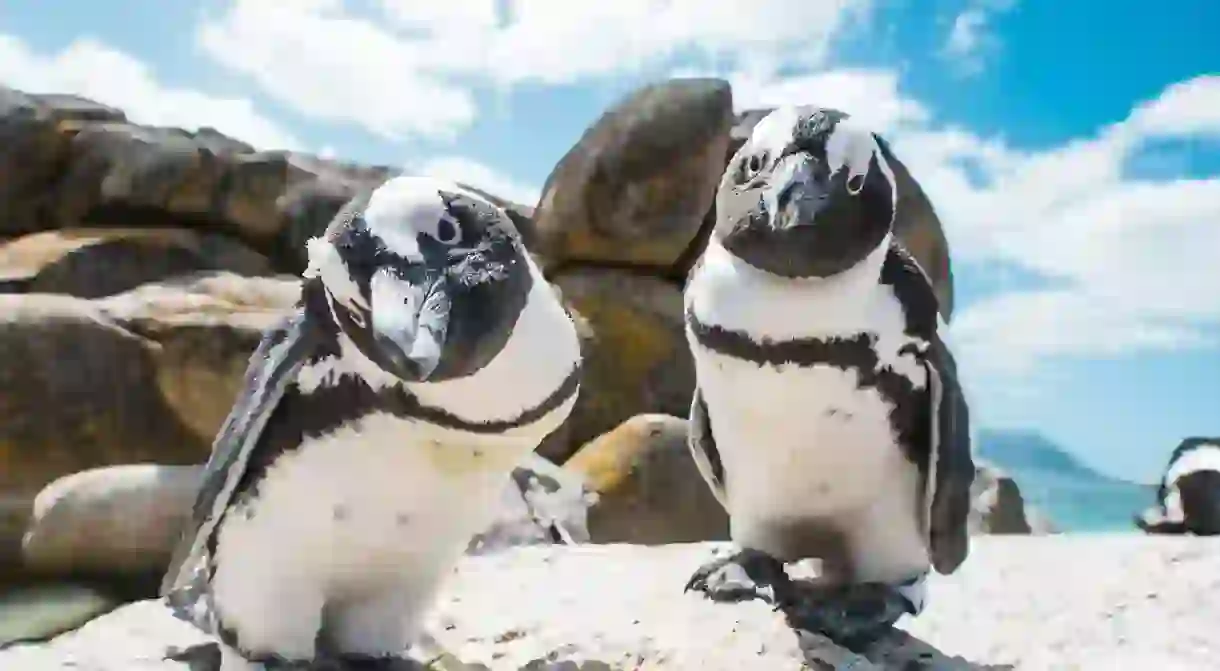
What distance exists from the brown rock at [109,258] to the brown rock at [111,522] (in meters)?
2.02

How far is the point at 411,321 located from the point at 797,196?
0.50 meters

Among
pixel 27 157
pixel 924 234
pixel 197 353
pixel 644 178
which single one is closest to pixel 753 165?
pixel 197 353

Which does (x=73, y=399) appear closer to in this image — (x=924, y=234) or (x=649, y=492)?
(x=649, y=492)

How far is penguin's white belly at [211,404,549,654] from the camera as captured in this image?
1.16 meters

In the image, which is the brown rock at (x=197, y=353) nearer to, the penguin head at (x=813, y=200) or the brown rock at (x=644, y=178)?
the brown rock at (x=644, y=178)

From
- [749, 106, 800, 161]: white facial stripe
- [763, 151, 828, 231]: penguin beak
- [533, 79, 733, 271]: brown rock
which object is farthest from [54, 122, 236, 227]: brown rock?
[763, 151, 828, 231]: penguin beak

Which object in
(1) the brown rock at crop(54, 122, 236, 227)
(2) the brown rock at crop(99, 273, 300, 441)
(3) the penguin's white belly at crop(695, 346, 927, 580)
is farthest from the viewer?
(1) the brown rock at crop(54, 122, 236, 227)

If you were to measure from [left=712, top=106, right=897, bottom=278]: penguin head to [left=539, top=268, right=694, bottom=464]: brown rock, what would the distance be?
12.7ft

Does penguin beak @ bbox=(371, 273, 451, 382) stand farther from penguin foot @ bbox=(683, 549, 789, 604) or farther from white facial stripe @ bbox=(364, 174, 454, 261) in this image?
penguin foot @ bbox=(683, 549, 789, 604)

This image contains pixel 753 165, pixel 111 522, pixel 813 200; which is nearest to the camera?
pixel 813 200

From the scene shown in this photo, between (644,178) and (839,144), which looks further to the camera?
(644,178)

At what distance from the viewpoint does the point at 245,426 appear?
4.02 ft

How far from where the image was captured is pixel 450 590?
187 centimetres

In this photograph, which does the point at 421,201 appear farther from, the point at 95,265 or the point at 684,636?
the point at 95,265
